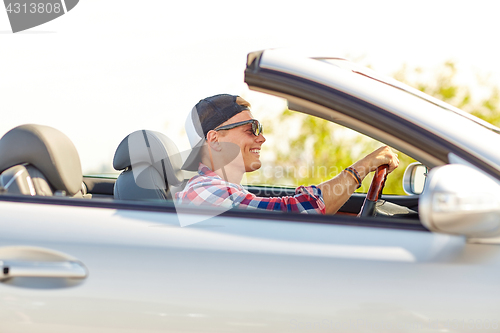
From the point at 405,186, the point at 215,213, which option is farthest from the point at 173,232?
the point at 405,186

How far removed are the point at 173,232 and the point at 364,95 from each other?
2.22 ft

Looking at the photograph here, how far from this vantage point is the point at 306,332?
128 cm

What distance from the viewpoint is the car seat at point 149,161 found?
261cm

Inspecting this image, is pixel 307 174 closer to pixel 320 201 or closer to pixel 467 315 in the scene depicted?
pixel 320 201

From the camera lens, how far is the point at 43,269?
1.33 m

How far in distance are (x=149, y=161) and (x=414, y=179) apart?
1465 mm

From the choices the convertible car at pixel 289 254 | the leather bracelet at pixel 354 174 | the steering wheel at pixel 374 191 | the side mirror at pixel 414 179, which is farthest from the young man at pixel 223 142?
the side mirror at pixel 414 179

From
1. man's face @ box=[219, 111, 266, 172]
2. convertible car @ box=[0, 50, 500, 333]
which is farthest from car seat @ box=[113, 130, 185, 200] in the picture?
convertible car @ box=[0, 50, 500, 333]

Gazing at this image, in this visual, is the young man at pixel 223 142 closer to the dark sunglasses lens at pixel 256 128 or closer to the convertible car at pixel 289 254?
the dark sunglasses lens at pixel 256 128

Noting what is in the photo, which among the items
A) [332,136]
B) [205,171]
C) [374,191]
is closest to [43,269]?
[205,171]

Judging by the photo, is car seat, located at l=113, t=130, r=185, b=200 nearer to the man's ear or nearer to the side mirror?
the man's ear

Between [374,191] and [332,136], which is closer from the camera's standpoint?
[374,191]

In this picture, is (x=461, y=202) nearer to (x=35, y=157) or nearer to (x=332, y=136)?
(x=35, y=157)

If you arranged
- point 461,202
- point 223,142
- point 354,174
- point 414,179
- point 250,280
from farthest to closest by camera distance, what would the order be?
point 414,179 < point 223,142 < point 354,174 < point 250,280 < point 461,202
